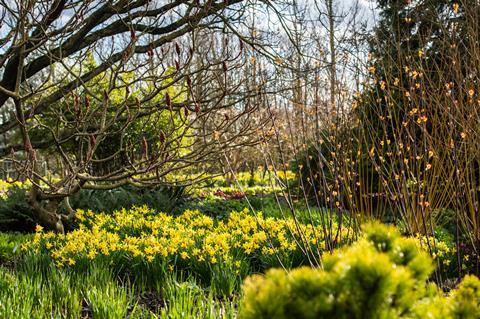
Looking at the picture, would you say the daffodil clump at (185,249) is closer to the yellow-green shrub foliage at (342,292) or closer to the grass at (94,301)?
the grass at (94,301)

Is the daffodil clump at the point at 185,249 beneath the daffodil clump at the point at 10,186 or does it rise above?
beneath

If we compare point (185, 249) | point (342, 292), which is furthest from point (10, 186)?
point (342, 292)

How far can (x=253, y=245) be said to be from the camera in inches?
162

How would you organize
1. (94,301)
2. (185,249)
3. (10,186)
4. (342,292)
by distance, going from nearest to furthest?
(342,292) < (94,301) < (185,249) < (10,186)

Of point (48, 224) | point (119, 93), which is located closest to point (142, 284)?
point (48, 224)

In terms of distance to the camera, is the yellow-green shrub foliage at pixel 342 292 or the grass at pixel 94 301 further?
the grass at pixel 94 301

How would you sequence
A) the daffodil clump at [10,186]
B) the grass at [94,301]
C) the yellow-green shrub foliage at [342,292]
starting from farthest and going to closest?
the daffodil clump at [10,186] → the grass at [94,301] → the yellow-green shrub foliage at [342,292]

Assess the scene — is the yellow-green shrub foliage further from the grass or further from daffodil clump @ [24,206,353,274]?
daffodil clump @ [24,206,353,274]

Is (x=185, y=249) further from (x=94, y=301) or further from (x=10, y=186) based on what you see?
(x=10, y=186)

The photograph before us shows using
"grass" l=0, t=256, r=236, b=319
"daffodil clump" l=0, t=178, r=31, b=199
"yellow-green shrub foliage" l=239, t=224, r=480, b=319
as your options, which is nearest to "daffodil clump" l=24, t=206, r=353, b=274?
"grass" l=0, t=256, r=236, b=319

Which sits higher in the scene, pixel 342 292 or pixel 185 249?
pixel 342 292

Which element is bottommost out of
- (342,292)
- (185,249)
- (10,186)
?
(185,249)

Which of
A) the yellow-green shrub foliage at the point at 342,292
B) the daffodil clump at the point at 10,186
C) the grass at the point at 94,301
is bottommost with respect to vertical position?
the grass at the point at 94,301

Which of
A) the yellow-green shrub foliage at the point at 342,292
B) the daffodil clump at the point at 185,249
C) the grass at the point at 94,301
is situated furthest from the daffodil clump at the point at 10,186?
the yellow-green shrub foliage at the point at 342,292
